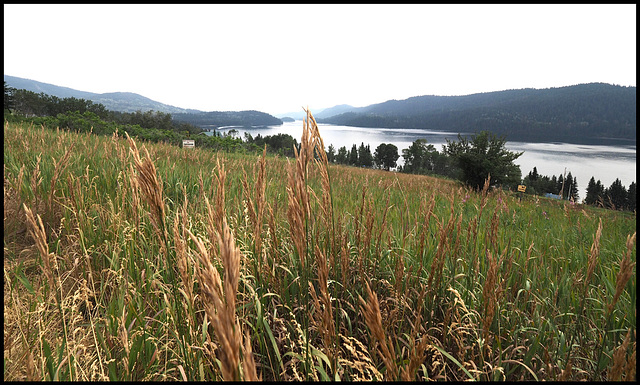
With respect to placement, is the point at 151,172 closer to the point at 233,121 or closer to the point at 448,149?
the point at 448,149

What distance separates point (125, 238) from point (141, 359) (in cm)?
108

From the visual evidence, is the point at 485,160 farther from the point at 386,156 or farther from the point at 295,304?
the point at 386,156

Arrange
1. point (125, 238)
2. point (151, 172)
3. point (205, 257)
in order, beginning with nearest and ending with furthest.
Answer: point (205, 257) < point (151, 172) < point (125, 238)

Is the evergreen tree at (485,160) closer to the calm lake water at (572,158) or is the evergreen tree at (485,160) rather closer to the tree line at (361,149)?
the tree line at (361,149)

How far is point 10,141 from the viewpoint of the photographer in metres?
4.88

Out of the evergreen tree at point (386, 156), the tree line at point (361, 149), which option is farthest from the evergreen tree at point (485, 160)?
the evergreen tree at point (386, 156)

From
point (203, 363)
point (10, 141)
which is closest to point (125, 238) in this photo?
point (203, 363)

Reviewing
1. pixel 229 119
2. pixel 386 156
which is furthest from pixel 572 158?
pixel 229 119

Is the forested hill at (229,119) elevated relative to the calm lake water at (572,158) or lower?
elevated

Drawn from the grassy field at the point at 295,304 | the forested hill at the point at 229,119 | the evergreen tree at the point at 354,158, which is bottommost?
the evergreen tree at the point at 354,158

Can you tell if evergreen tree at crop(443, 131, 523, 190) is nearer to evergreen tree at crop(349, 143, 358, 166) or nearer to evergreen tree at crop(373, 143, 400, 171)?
evergreen tree at crop(349, 143, 358, 166)

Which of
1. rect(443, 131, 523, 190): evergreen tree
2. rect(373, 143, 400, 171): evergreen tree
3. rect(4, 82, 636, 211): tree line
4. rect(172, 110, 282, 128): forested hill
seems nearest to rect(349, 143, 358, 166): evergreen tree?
rect(4, 82, 636, 211): tree line

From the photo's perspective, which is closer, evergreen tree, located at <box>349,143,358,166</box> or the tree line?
the tree line

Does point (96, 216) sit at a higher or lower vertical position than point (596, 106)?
lower
